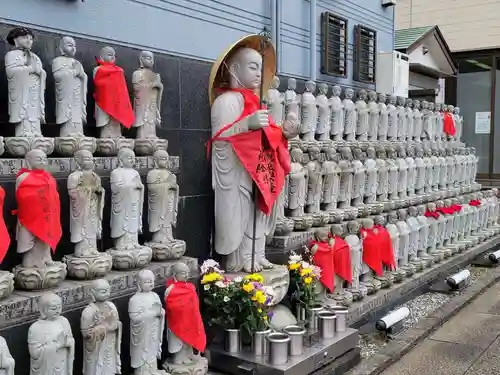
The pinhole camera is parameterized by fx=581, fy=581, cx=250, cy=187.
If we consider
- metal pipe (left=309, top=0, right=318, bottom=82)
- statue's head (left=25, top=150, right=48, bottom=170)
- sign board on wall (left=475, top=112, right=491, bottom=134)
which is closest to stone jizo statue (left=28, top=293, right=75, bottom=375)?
statue's head (left=25, top=150, right=48, bottom=170)

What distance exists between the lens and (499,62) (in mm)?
14438

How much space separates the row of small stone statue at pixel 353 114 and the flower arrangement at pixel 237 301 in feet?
6.68

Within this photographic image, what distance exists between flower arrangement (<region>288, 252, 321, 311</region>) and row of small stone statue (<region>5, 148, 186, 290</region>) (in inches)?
50.7

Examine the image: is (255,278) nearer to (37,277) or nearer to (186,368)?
(186,368)

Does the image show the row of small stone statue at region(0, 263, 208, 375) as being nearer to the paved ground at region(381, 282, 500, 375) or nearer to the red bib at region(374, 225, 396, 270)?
the paved ground at region(381, 282, 500, 375)

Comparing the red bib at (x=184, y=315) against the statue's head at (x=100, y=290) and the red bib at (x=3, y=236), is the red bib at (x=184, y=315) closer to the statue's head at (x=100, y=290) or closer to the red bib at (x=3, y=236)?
the statue's head at (x=100, y=290)

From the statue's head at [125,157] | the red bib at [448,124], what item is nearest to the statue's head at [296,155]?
the statue's head at [125,157]

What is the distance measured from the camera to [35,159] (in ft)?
11.3

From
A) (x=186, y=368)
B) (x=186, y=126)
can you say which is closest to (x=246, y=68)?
(x=186, y=126)

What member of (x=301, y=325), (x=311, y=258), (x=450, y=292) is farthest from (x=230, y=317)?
(x=450, y=292)

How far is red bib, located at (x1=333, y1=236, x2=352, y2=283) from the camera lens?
5930 mm

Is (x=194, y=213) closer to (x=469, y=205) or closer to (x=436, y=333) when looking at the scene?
(x=436, y=333)

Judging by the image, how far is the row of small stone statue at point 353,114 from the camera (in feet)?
21.0

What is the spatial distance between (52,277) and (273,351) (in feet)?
5.68
